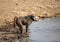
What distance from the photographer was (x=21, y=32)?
4.38 metres

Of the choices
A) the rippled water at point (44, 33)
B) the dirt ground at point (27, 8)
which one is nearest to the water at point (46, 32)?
the rippled water at point (44, 33)

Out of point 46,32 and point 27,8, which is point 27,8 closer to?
point 27,8

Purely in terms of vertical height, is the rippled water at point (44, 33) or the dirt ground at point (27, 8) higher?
the dirt ground at point (27, 8)

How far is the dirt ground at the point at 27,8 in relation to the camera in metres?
6.69

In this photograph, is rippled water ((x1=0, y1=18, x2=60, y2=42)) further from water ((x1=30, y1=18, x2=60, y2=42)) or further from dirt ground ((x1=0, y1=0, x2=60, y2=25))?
dirt ground ((x1=0, y1=0, x2=60, y2=25))

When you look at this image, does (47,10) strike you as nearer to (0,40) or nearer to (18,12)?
(18,12)

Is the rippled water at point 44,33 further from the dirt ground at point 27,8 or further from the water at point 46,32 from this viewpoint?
the dirt ground at point 27,8

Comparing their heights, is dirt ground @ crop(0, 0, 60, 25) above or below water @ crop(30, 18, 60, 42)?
above

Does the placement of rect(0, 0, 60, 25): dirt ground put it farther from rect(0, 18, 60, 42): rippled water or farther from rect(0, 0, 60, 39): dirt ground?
rect(0, 18, 60, 42): rippled water

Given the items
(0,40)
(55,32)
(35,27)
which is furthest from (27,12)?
(0,40)

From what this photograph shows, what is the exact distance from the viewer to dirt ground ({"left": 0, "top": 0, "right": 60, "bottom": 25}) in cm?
669

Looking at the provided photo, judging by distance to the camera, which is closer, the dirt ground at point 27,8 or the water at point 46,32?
the water at point 46,32

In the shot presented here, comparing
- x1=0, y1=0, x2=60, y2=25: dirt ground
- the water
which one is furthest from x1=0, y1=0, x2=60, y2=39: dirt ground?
the water

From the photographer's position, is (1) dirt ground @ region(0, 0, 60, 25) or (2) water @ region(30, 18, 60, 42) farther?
(1) dirt ground @ region(0, 0, 60, 25)
